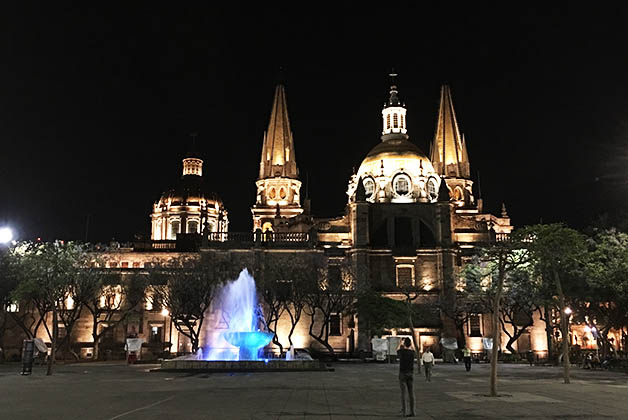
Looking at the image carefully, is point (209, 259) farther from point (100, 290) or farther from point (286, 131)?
point (286, 131)

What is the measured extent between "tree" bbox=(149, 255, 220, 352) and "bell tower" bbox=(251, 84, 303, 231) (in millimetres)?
29585

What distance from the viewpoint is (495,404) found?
16.6 metres

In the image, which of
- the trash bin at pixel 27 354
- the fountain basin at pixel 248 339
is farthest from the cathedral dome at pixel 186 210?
the trash bin at pixel 27 354

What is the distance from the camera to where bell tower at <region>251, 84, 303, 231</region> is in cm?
8512

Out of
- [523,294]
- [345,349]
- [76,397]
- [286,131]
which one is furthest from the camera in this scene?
[286,131]

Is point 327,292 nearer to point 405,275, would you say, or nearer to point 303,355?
point 303,355

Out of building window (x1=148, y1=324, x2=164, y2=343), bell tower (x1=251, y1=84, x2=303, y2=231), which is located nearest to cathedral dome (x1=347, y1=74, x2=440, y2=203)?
bell tower (x1=251, y1=84, x2=303, y2=231)

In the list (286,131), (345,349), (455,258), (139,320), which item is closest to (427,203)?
(455,258)

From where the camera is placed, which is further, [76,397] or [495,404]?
[76,397]

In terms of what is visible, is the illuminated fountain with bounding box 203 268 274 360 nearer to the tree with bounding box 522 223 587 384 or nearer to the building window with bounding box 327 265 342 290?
the building window with bounding box 327 265 342 290

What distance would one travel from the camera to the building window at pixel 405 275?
66562mm

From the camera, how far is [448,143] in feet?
293

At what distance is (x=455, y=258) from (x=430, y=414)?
178ft

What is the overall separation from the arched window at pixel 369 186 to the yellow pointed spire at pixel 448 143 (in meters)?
15.1
